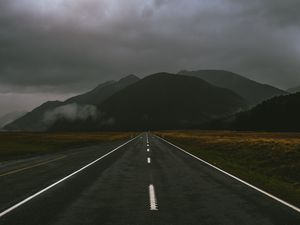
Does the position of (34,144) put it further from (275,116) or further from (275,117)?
(275,116)

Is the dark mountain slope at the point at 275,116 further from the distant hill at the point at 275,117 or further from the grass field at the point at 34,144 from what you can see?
the grass field at the point at 34,144

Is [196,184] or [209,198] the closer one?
[209,198]

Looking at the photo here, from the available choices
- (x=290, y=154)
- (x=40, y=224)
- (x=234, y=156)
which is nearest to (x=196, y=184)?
(x=40, y=224)

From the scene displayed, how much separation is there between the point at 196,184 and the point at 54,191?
538 centimetres

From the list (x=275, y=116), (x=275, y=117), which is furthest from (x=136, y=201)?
(x=275, y=116)

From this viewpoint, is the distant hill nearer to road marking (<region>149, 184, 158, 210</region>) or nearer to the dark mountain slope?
the dark mountain slope

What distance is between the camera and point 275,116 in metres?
146

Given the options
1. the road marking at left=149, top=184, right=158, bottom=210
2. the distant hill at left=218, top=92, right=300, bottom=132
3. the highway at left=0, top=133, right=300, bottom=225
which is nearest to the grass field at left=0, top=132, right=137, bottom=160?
the highway at left=0, top=133, right=300, bottom=225

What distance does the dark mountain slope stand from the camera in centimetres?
13500

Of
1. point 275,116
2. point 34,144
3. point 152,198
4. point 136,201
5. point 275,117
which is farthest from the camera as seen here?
point 275,116

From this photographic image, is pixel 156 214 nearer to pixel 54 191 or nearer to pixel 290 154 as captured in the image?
pixel 54 191

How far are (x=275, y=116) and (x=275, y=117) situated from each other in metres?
0.55

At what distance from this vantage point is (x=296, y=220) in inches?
347

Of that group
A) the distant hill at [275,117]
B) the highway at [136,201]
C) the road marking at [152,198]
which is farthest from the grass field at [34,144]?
the distant hill at [275,117]
